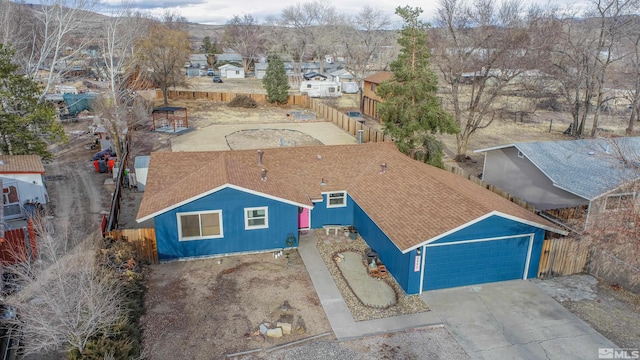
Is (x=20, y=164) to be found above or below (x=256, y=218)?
above

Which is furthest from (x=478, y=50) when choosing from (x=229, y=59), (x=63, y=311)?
(x=229, y=59)

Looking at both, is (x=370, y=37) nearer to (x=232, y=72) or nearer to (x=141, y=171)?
(x=232, y=72)

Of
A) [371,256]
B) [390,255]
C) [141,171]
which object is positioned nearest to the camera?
[390,255]

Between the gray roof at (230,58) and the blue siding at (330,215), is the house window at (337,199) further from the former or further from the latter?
the gray roof at (230,58)

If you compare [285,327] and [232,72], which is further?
[232,72]

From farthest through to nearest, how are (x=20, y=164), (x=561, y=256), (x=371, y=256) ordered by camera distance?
(x=20, y=164) → (x=371, y=256) → (x=561, y=256)

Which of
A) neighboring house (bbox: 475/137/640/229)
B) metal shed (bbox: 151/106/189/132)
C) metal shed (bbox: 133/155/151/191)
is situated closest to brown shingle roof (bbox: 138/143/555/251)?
neighboring house (bbox: 475/137/640/229)

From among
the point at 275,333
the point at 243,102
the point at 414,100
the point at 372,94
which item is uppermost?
the point at 414,100
